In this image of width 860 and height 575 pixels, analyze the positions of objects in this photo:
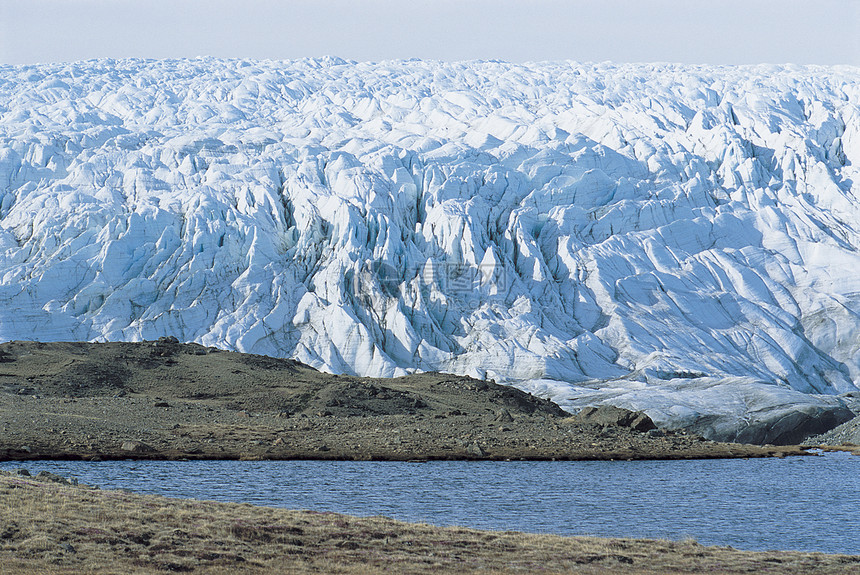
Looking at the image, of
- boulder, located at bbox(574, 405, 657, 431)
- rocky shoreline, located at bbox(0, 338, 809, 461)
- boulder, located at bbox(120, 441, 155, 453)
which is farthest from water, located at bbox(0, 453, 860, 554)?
boulder, located at bbox(574, 405, 657, 431)

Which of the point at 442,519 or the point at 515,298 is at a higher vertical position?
the point at 515,298

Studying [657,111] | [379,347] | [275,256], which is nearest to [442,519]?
[379,347]

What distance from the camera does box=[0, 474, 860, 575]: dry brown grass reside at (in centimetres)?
2283

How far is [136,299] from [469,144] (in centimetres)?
4758

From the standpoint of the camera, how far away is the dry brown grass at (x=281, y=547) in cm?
2283

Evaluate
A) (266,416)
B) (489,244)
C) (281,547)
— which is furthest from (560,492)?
(489,244)

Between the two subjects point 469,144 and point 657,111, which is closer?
point 469,144

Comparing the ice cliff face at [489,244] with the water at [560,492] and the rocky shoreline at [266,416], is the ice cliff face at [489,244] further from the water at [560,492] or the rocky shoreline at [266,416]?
the water at [560,492]

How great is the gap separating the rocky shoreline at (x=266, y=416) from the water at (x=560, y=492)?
360cm

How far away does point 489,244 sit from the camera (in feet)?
359

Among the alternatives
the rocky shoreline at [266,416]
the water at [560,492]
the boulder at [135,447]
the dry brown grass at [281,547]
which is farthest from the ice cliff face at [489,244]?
the dry brown grass at [281,547]

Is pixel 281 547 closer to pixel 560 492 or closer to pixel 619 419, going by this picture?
pixel 560 492

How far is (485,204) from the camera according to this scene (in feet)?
374

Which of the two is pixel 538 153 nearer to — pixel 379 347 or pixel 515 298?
pixel 515 298
